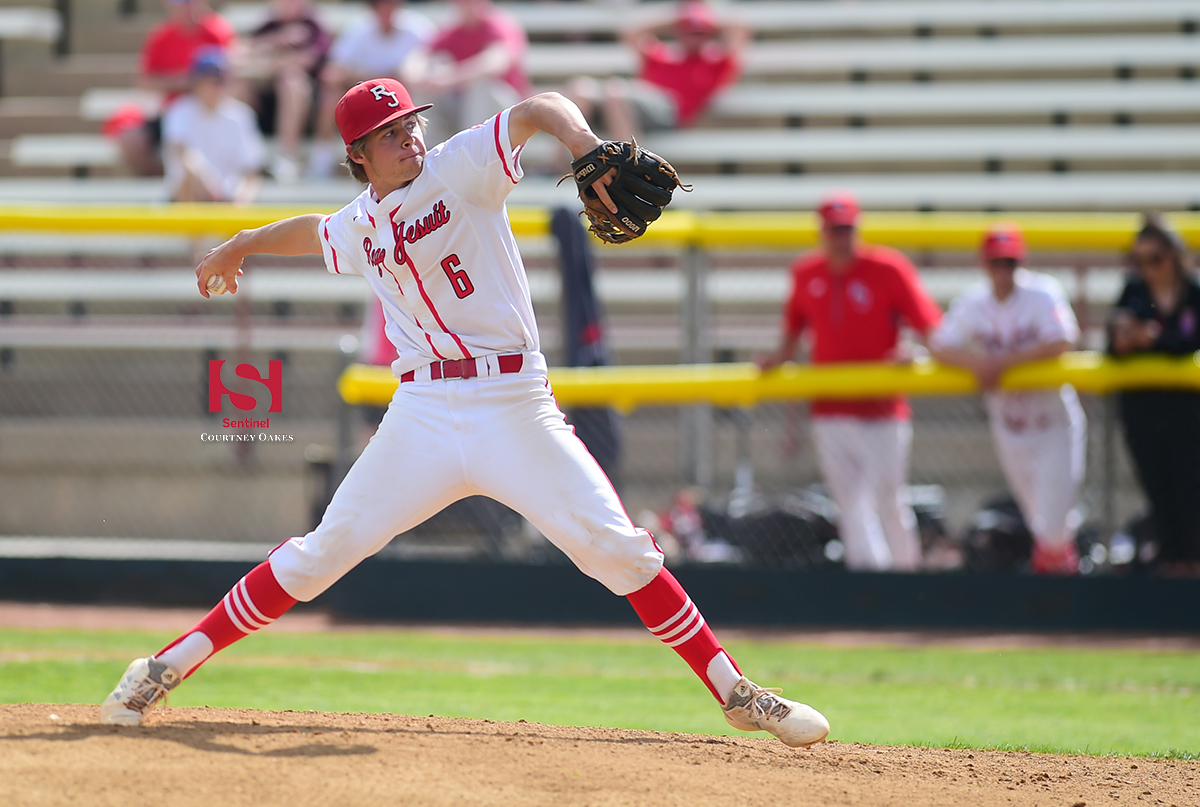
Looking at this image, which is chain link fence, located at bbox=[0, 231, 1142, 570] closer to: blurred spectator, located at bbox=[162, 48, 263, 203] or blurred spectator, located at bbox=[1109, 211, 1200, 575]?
blurred spectator, located at bbox=[1109, 211, 1200, 575]

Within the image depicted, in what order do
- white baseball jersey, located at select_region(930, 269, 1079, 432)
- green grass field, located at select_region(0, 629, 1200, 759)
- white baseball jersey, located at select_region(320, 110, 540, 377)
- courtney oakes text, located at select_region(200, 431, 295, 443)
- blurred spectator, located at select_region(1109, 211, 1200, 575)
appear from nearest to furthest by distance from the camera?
1. white baseball jersey, located at select_region(320, 110, 540, 377)
2. green grass field, located at select_region(0, 629, 1200, 759)
3. blurred spectator, located at select_region(1109, 211, 1200, 575)
4. white baseball jersey, located at select_region(930, 269, 1079, 432)
5. courtney oakes text, located at select_region(200, 431, 295, 443)

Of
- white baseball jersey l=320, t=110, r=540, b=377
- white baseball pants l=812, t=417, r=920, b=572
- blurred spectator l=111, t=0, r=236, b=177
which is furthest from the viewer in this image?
blurred spectator l=111, t=0, r=236, b=177

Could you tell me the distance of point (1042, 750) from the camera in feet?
14.2

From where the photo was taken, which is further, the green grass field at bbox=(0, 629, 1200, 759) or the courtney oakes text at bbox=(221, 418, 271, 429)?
the courtney oakes text at bbox=(221, 418, 271, 429)

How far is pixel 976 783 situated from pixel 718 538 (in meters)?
3.90

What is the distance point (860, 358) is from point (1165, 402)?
63.8 inches

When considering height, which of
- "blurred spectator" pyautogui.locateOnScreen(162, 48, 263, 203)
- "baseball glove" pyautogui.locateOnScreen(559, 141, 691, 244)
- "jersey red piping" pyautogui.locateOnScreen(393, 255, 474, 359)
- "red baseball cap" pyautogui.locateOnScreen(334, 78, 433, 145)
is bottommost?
"jersey red piping" pyautogui.locateOnScreen(393, 255, 474, 359)

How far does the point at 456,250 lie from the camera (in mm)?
3836

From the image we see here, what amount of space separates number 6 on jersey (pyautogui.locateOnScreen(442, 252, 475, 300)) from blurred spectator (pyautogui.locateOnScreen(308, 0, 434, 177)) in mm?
7511

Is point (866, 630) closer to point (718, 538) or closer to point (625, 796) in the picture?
point (718, 538)

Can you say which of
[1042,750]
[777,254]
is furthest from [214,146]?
[1042,750]

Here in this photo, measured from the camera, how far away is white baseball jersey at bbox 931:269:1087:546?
7.12 metres

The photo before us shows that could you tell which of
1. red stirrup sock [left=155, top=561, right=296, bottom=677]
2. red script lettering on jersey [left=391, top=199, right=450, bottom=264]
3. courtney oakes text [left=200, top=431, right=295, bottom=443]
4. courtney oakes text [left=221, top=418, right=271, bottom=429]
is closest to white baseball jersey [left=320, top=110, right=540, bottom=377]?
red script lettering on jersey [left=391, top=199, right=450, bottom=264]

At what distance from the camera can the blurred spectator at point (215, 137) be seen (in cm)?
1044
